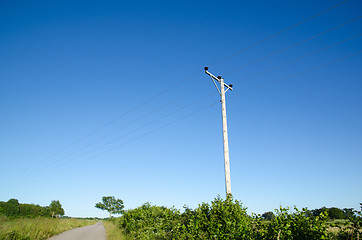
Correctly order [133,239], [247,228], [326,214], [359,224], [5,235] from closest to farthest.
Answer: [359,224] < [326,214] < [247,228] < [5,235] < [133,239]

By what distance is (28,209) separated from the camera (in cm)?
10044

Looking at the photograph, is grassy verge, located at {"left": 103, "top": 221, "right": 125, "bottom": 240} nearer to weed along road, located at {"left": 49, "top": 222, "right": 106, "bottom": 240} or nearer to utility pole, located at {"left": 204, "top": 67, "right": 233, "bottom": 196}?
weed along road, located at {"left": 49, "top": 222, "right": 106, "bottom": 240}

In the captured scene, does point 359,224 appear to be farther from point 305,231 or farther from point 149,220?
point 149,220

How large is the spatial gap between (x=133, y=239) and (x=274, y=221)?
11.2 meters

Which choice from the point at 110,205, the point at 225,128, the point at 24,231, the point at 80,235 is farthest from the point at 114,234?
the point at 110,205

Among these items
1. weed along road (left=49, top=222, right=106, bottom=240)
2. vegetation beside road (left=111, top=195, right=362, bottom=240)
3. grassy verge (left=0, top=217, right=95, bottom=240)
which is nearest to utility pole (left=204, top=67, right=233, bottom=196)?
vegetation beside road (left=111, top=195, right=362, bottom=240)

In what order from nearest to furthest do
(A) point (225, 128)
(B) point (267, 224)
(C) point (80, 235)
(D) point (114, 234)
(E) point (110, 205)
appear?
(B) point (267, 224), (A) point (225, 128), (D) point (114, 234), (C) point (80, 235), (E) point (110, 205)

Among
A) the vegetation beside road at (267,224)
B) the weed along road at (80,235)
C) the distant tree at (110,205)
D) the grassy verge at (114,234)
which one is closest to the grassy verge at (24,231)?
the weed along road at (80,235)

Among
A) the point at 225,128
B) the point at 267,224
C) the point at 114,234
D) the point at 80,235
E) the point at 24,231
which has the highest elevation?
the point at 225,128

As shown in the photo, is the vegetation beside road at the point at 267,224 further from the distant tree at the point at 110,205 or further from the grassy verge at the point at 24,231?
the distant tree at the point at 110,205

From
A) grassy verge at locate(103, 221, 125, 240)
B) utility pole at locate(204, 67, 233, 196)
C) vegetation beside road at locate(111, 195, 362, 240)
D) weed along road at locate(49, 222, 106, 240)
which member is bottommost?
weed along road at locate(49, 222, 106, 240)

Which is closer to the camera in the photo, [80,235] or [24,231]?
[24,231]

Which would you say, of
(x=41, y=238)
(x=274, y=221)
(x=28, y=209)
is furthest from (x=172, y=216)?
(x=28, y=209)

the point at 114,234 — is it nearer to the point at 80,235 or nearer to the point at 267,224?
the point at 80,235
